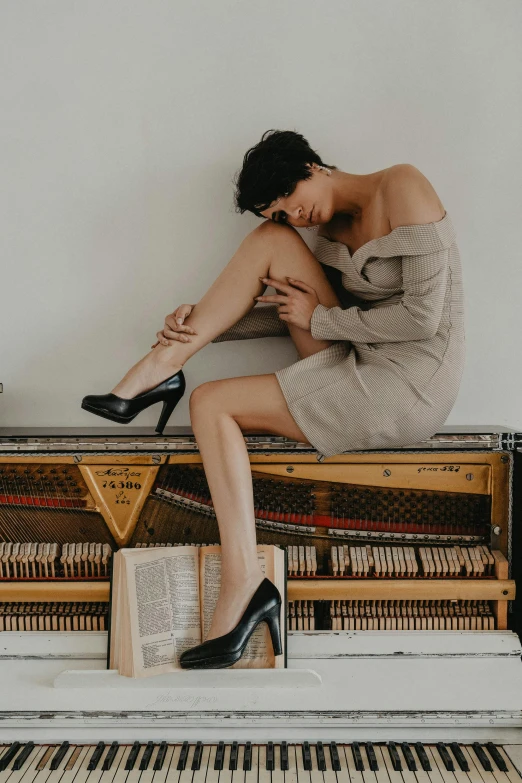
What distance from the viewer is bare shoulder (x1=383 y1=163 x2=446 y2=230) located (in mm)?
1952

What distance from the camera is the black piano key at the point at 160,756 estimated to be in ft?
5.66

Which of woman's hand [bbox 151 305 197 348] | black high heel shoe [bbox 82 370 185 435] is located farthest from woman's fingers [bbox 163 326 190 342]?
black high heel shoe [bbox 82 370 185 435]

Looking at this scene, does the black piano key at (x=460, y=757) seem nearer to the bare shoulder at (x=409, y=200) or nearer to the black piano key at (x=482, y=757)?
the black piano key at (x=482, y=757)

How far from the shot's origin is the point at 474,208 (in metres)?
2.42

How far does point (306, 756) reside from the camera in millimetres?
1737

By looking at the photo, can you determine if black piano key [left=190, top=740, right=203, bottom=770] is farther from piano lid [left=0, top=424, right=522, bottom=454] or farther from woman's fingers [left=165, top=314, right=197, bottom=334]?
woman's fingers [left=165, top=314, right=197, bottom=334]

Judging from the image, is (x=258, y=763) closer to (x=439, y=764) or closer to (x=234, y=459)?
(x=439, y=764)

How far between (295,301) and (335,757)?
1329 millimetres

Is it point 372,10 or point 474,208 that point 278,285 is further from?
point 372,10

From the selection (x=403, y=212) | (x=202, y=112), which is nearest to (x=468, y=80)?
(x=403, y=212)

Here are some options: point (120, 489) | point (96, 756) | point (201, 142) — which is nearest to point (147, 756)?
point (96, 756)

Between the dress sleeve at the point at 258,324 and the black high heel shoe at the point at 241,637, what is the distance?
0.88 meters

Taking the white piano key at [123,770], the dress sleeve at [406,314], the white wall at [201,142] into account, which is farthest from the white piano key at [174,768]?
the dress sleeve at [406,314]

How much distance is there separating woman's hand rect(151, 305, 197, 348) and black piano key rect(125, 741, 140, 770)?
46.7 inches
